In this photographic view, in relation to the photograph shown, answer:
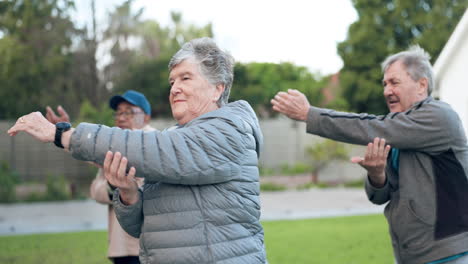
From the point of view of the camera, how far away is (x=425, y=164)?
10.3 feet

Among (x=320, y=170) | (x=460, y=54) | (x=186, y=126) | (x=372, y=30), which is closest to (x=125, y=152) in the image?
(x=186, y=126)

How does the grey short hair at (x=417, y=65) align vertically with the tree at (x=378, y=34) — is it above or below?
above

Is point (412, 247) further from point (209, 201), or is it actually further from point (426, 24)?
point (426, 24)

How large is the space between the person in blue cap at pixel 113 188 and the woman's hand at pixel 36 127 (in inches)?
96.2

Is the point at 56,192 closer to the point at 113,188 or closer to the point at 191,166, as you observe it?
the point at 113,188

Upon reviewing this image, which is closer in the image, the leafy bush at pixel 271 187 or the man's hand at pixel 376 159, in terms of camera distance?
the man's hand at pixel 376 159

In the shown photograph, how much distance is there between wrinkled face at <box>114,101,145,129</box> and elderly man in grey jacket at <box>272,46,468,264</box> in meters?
2.21

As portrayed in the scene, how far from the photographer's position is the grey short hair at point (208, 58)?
8.54ft

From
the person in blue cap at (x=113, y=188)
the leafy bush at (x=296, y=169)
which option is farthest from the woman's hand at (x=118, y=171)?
the leafy bush at (x=296, y=169)

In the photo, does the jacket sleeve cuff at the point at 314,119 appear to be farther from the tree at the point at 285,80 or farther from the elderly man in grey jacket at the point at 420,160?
the tree at the point at 285,80

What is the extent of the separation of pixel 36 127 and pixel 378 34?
94.4 ft

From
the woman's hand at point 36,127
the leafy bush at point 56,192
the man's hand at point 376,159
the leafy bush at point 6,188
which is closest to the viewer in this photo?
the woman's hand at point 36,127

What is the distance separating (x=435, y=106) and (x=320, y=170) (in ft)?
62.3

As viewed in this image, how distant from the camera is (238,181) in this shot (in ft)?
8.22
